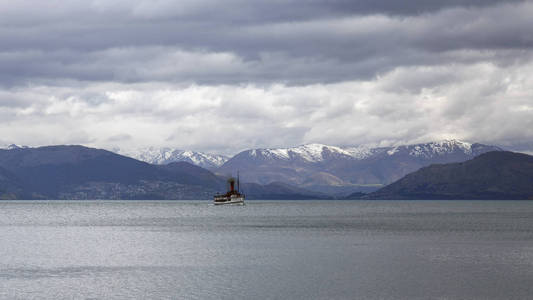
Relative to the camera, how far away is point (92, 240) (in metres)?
148

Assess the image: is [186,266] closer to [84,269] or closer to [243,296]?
[84,269]

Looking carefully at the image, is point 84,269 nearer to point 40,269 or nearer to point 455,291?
point 40,269

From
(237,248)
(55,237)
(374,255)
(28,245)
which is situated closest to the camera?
(374,255)

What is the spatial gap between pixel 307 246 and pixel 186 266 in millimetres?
37582

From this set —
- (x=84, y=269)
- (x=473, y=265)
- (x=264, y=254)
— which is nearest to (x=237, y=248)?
(x=264, y=254)

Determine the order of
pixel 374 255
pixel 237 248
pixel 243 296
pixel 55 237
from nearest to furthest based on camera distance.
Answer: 1. pixel 243 296
2. pixel 374 255
3. pixel 237 248
4. pixel 55 237

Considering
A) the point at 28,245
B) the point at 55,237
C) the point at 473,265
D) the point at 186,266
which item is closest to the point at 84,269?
the point at 186,266

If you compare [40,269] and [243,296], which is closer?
[243,296]

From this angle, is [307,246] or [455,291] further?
[307,246]

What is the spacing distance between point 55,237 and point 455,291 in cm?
10850

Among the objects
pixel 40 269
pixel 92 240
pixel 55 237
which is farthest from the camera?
pixel 55 237

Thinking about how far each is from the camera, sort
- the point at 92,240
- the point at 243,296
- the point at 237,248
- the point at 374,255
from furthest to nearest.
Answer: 1. the point at 92,240
2. the point at 237,248
3. the point at 374,255
4. the point at 243,296

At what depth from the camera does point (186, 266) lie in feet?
325

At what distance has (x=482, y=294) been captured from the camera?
74.3m
